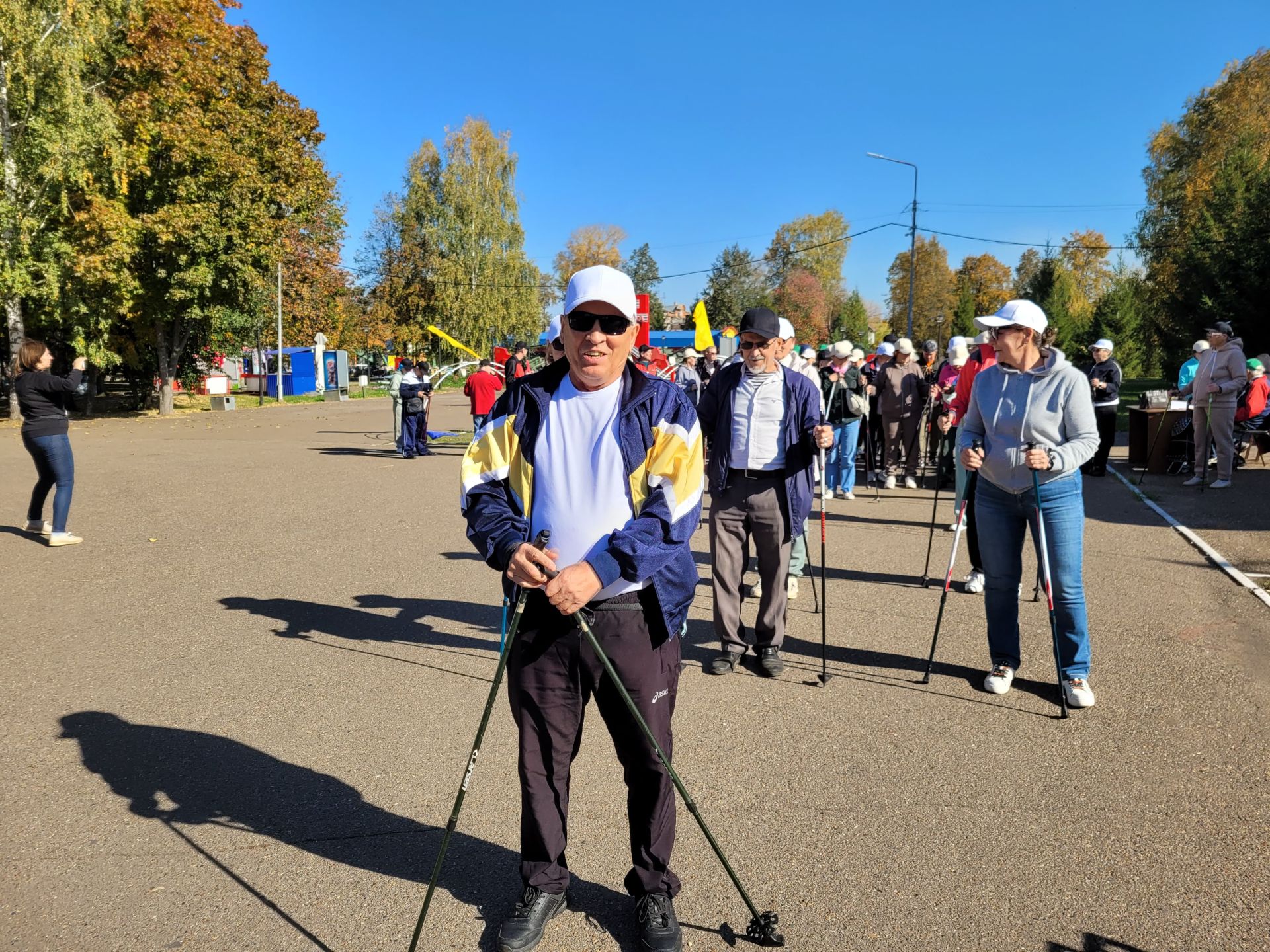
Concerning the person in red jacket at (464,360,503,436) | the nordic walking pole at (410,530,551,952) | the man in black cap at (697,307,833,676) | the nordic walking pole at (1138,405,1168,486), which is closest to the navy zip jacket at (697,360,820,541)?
the man in black cap at (697,307,833,676)

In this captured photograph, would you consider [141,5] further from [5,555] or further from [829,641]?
[829,641]

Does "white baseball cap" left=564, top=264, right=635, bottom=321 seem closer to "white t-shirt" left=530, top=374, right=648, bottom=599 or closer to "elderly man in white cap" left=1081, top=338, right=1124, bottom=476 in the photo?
"white t-shirt" left=530, top=374, right=648, bottom=599

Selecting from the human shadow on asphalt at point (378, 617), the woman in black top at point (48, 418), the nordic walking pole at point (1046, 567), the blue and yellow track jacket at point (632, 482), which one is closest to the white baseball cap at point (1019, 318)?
the nordic walking pole at point (1046, 567)

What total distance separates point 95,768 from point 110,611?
296cm

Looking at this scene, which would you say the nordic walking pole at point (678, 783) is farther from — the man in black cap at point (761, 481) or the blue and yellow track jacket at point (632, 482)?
the man in black cap at point (761, 481)

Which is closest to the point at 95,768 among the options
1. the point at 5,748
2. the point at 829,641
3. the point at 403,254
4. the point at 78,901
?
the point at 5,748

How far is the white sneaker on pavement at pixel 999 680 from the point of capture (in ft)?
16.7

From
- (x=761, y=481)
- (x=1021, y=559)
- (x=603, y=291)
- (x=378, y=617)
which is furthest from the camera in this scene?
(x=378, y=617)

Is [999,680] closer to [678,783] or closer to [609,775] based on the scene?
[609,775]

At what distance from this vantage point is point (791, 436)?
5.47 metres

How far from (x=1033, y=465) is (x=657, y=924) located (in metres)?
3.02

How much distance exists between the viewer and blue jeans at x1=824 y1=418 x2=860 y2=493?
12781 mm

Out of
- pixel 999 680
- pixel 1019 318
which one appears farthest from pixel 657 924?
pixel 1019 318

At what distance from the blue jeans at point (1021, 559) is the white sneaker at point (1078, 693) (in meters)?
0.03
